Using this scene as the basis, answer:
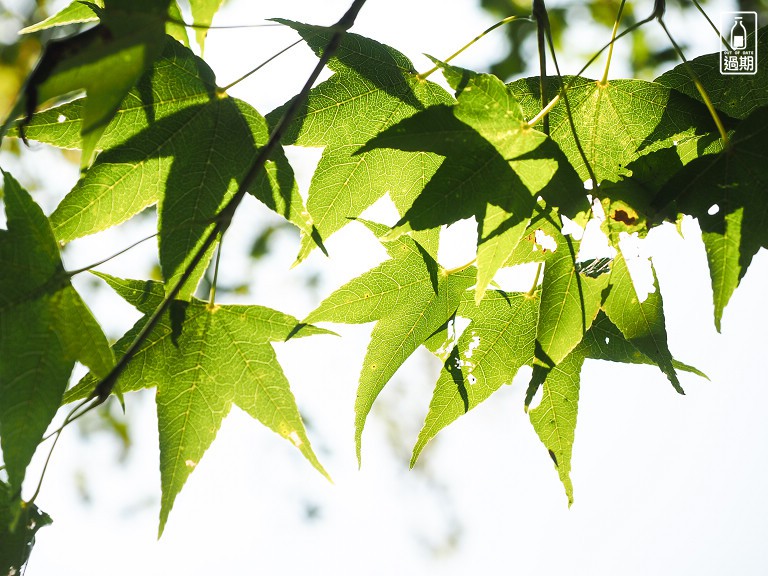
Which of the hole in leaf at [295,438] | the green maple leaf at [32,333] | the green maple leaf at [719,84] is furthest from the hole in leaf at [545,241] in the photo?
the green maple leaf at [32,333]

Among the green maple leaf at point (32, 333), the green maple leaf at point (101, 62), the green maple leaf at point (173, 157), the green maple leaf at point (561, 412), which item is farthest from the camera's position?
the green maple leaf at point (561, 412)

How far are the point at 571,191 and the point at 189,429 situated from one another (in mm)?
593

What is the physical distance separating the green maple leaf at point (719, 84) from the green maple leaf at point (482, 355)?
0.36 metres

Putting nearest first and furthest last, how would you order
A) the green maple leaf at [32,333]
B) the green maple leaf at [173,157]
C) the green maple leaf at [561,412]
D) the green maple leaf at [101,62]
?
the green maple leaf at [101,62] < the green maple leaf at [32,333] < the green maple leaf at [173,157] < the green maple leaf at [561,412]

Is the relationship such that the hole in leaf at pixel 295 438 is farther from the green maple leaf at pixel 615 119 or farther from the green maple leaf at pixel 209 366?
the green maple leaf at pixel 615 119

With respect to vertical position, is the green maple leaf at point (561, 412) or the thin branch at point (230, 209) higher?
the thin branch at point (230, 209)

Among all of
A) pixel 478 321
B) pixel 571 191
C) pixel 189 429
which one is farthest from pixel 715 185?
pixel 189 429

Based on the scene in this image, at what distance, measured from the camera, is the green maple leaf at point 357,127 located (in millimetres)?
898

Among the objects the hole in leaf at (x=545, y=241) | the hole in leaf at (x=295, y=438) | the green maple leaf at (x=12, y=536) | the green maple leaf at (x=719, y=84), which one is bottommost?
the green maple leaf at (x=12, y=536)

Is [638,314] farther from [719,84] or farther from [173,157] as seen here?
[173,157]

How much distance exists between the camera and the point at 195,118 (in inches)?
34.5

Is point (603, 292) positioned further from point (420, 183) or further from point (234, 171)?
point (234, 171)

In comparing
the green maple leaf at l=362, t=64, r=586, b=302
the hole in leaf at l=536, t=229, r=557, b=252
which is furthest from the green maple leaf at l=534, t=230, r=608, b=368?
the green maple leaf at l=362, t=64, r=586, b=302

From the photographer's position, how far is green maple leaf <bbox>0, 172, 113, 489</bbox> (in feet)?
2.28
